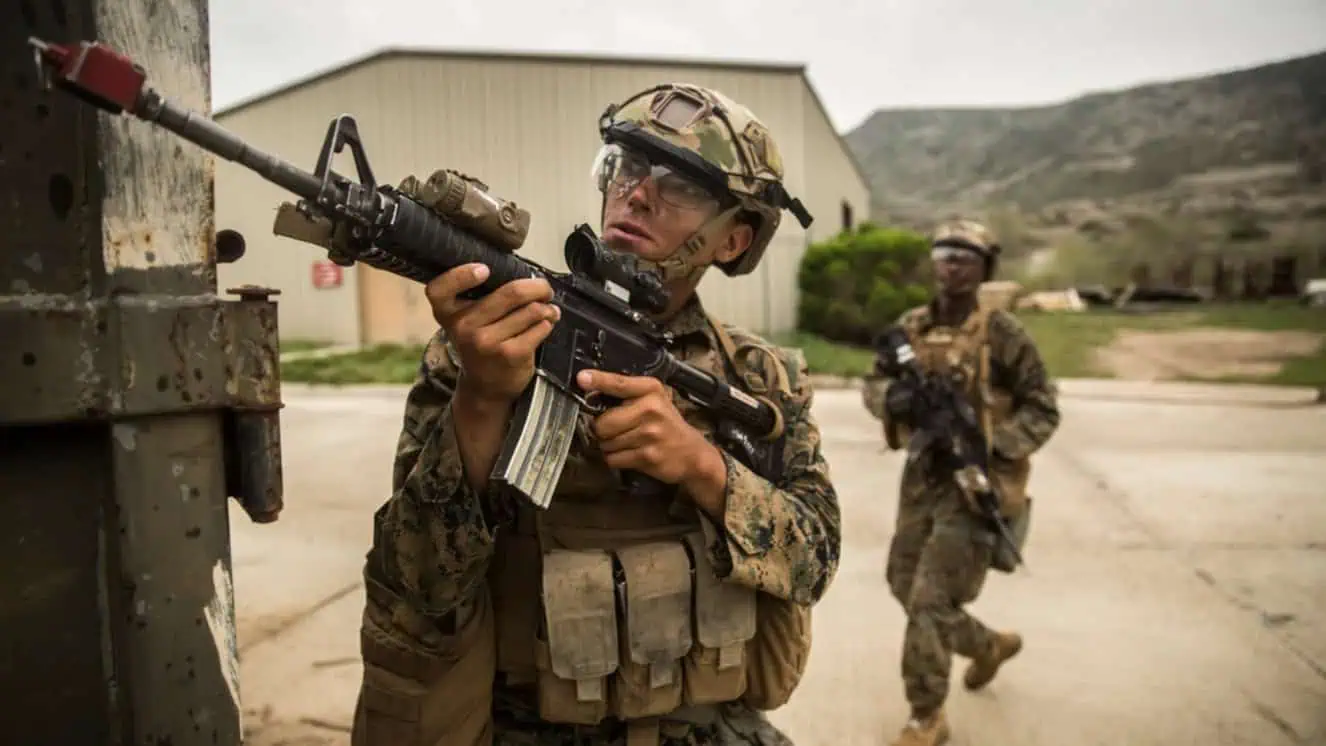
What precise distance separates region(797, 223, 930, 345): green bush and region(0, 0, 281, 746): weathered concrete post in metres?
14.9

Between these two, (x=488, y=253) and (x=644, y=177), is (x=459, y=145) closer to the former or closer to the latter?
(x=644, y=177)

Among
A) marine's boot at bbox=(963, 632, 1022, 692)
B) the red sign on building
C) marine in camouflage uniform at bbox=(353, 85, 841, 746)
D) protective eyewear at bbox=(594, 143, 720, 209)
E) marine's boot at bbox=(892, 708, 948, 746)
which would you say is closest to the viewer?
marine in camouflage uniform at bbox=(353, 85, 841, 746)

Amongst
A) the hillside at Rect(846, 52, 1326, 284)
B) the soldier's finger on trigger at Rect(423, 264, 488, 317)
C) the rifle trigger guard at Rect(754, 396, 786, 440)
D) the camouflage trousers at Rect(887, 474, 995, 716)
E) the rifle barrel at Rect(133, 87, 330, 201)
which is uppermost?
the hillside at Rect(846, 52, 1326, 284)

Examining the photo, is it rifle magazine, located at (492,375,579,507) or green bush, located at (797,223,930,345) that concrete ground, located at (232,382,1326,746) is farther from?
green bush, located at (797,223,930,345)

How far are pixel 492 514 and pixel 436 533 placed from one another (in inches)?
3.9

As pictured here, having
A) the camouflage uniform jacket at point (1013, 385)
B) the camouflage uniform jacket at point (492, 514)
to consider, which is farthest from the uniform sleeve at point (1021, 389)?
the camouflage uniform jacket at point (492, 514)

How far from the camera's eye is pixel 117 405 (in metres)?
1.15

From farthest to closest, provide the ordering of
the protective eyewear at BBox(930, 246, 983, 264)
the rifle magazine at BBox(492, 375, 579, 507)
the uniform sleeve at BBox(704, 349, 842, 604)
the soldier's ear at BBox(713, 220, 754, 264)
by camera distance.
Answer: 1. the protective eyewear at BBox(930, 246, 983, 264)
2. the soldier's ear at BBox(713, 220, 754, 264)
3. the uniform sleeve at BBox(704, 349, 842, 604)
4. the rifle magazine at BBox(492, 375, 579, 507)

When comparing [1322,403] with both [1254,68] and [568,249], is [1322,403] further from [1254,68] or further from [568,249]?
[1254,68]

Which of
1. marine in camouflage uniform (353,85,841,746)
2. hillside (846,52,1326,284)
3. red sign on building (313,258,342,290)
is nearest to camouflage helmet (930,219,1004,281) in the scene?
marine in camouflage uniform (353,85,841,746)

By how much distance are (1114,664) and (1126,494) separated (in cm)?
333

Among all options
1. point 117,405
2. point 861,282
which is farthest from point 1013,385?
point 861,282

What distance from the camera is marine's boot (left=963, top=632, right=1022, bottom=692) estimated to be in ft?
12.1

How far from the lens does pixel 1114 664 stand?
13.2ft
